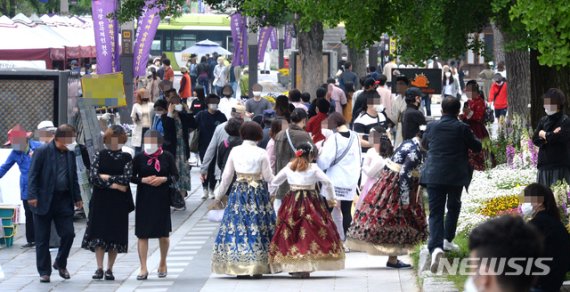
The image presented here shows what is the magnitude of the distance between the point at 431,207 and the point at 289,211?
1610mm

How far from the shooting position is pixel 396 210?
45.7ft

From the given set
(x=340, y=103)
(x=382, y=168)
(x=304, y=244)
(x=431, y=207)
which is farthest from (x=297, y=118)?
(x=340, y=103)

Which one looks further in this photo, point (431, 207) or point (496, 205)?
point (496, 205)

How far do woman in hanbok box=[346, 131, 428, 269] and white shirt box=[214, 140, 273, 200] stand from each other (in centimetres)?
126

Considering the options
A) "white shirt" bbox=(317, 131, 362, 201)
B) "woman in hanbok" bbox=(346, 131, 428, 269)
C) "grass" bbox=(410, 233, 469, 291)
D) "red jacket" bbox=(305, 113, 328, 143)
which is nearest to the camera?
"grass" bbox=(410, 233, 469, 291)

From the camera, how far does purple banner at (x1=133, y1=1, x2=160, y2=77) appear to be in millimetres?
33219

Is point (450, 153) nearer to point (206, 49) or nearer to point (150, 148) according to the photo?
point (150, 148)

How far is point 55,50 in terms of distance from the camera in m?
34.2

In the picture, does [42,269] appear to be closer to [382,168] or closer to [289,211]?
[289,211]

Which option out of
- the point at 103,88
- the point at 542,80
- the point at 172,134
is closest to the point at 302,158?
the point at 542,80

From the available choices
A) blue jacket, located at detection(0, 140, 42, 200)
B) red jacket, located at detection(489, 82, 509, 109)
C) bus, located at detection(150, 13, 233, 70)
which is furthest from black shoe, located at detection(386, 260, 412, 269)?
bus, located at detection(150, 13, 233, 70)

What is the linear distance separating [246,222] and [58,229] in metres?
1.86

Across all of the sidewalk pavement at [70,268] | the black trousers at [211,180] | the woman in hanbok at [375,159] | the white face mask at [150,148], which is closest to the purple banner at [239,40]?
the black trousers at [211,180]

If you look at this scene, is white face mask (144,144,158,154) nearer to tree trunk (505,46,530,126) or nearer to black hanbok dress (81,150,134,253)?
black hanbok dress (81,150,134,253)
